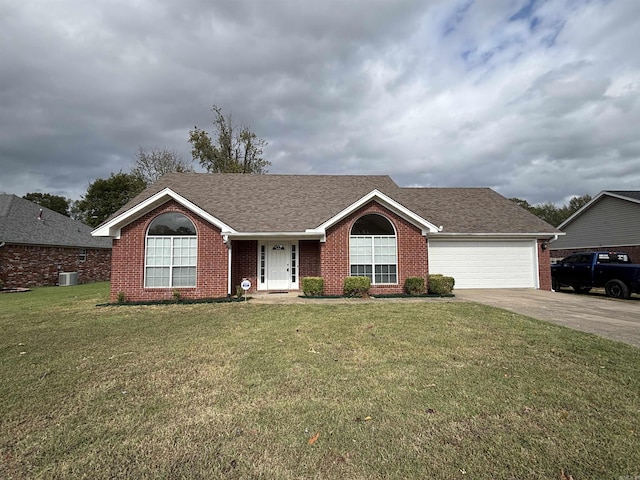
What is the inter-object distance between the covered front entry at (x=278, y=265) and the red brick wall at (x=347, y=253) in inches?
75.3

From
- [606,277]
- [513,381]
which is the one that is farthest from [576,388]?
[606,277]

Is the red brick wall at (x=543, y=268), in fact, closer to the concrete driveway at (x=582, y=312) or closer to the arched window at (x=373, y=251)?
the concrete driveway at (x=582, y=312)

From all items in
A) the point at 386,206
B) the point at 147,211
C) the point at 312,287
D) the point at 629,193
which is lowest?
the point at 312,287

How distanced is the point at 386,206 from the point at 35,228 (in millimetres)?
22397

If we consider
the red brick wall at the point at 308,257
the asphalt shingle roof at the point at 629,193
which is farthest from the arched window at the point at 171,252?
the asphalt shingle roof at the point at 629,193

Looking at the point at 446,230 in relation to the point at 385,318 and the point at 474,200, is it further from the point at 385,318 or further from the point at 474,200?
the point at 385,318

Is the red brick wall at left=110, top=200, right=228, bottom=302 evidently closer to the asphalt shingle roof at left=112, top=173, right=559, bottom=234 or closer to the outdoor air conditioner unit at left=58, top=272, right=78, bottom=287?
the asphalt shingle roof at left=112, top=173, right=559, bottom=234

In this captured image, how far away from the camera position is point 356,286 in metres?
12.1

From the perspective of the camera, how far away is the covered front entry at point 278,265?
14.0 meters

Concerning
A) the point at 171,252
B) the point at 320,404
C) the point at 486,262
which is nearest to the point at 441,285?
the point at 486,262

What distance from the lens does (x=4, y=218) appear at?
766 inches

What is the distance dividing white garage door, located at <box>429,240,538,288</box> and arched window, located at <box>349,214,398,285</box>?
113 inches

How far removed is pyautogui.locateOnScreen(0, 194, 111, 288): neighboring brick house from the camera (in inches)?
719

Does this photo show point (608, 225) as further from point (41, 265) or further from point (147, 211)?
point (41, 265)
